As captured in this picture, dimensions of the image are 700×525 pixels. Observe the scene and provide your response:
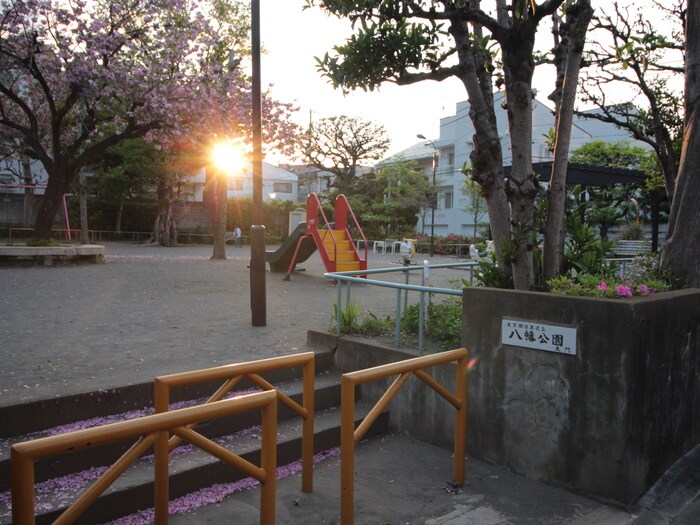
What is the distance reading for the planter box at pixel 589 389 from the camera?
3811mm

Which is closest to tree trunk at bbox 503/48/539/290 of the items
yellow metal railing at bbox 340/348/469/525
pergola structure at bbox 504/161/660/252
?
yellow metal railing at bbox 340/348/469/525

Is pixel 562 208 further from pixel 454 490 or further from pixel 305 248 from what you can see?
pixel 305 248

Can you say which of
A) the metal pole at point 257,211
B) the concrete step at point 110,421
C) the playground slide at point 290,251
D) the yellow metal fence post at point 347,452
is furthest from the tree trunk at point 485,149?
the playground slide at point 290,251

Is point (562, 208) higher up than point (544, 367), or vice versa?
point (562, 208)

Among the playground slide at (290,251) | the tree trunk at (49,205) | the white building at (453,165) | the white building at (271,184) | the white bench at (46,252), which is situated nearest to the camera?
the playground slide at (290,251)

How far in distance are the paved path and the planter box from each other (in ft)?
8.21

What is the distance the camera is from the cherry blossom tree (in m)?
16.2

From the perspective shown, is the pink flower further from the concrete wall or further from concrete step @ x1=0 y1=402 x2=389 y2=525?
concrete step @ x1=0 y1=402 x2=389 y2=525

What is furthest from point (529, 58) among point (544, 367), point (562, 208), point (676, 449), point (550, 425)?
point (676, 449)

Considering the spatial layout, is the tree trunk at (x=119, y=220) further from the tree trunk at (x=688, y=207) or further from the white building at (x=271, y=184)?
the tree trunk at (x=688, y=207)

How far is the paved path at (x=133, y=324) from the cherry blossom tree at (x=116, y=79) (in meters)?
5.12

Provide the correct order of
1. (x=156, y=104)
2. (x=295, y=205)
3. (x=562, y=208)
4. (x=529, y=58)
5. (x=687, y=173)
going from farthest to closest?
(x=295, y=205) < (x=156, y=104) < (x=687, y=173) < (x=562, y=208) < (x=529, y=58)

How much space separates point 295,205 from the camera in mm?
43625

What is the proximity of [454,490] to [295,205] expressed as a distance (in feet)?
132
